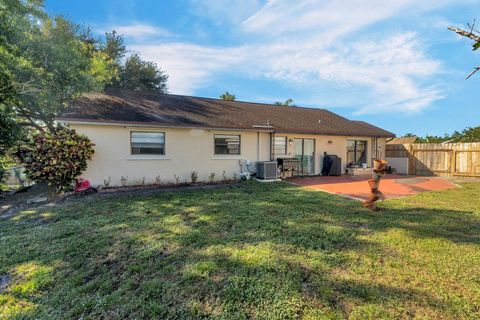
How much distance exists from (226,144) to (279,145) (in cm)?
289

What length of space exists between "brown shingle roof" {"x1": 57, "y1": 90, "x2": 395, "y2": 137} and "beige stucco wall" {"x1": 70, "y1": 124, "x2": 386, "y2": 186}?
15.8 inches

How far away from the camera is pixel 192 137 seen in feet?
36.4

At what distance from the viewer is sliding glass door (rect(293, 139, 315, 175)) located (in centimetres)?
1354

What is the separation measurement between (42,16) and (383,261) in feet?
40.5

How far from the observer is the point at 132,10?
10.4 m

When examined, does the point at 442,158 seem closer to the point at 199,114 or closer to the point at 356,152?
the point at 356,152

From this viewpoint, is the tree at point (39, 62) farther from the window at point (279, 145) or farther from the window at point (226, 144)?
the window at point (279, 145)

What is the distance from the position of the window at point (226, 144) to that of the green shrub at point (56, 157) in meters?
5.13

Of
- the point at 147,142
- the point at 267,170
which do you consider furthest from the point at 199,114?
the point at 267,170

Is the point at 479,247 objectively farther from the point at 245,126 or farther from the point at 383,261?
the point at 245,126

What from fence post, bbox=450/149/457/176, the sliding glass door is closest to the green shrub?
the sliding glass door

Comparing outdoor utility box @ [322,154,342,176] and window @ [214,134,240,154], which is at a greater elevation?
window @ [214,134,240,154]

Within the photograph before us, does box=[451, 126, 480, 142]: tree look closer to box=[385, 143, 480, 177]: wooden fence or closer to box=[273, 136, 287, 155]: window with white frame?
box=[385, 143, 480, 177]: wooden fence

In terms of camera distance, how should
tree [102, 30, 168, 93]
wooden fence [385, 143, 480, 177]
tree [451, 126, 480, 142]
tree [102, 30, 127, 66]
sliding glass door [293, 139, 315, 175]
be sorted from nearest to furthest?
wooden fence [385, 143, 480, 177] → sliding glass door [293, 139, 315, 175] → tree [102, 30, 127, 66] → tree [102, 30, 168, 93] → tree [451, 126, 480, 142]
